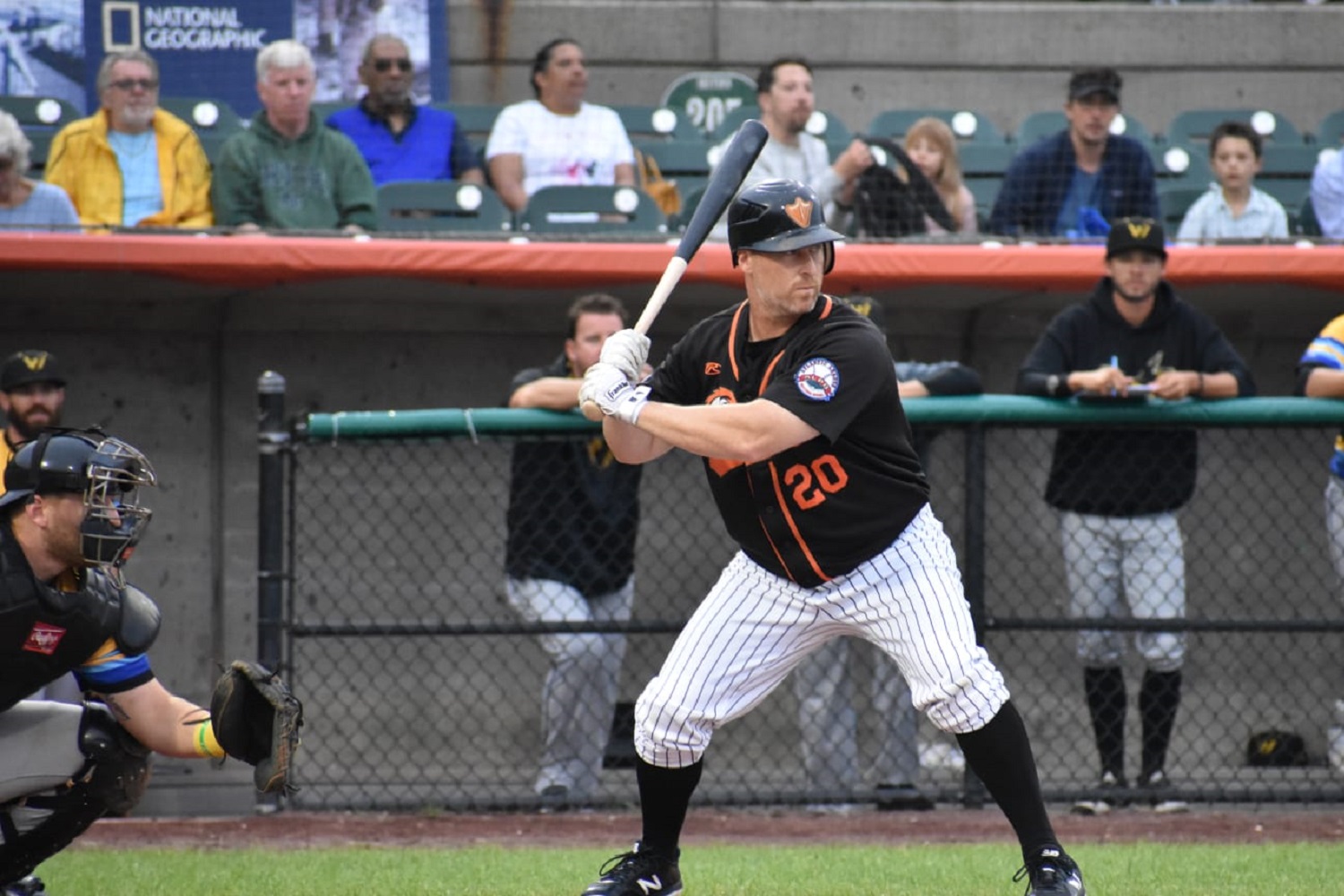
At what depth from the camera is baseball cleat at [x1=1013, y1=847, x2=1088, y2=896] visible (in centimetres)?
361

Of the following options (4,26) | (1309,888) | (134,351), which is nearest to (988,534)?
(1309,888)

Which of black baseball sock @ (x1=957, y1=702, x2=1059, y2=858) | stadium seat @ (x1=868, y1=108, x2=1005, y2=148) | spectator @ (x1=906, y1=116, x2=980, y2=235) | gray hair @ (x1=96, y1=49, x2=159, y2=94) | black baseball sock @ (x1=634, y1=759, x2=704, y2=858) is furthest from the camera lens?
stadium seat @ (x1=868, y1=108, x2=1005, y2=148)

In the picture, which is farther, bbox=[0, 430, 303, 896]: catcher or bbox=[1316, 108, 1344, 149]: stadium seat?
bbox=[1316, 108, 1344, 149]: stadium seat

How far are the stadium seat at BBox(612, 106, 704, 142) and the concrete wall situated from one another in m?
0.76

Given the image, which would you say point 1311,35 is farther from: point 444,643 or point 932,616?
point 932,616

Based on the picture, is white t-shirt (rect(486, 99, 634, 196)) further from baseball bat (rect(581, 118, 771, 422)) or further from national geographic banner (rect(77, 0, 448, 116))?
baseball bat (rect(581, 118, 771, 422))

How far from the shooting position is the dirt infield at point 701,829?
17.3 feet

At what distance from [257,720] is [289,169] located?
3.69 metres

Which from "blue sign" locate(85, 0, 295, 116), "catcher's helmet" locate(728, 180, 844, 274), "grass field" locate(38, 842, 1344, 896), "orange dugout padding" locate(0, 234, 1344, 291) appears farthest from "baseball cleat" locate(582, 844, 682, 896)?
"blue sign" locate(85, 0, 295, 116)

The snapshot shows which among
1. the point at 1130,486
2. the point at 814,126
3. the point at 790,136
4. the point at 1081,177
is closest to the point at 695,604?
the point at 1130,486

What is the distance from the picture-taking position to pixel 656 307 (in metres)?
3.98

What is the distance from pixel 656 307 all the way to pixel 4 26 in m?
5.59

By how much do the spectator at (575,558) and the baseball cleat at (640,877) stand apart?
1.71 metres

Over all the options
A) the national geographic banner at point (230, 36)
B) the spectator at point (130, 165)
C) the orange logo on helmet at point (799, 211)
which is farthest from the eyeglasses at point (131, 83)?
the orange logo on helmet at point (799, 211)
